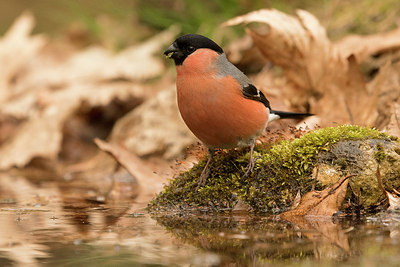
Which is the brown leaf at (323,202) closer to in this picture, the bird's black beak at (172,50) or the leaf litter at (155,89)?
the leaf litter at (155,89)

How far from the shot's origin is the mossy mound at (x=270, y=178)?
3.43m

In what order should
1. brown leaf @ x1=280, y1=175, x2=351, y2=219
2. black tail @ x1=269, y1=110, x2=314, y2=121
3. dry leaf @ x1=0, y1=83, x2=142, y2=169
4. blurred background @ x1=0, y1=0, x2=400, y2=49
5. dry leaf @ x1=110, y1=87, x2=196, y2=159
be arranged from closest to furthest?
1. brown leaf @ x1=280, y1=175, x2=351, y2=219
2. black tail @ x1=269, y1=110, x2=314, y2=121
3. dry leaf @ x1=110, y1=87, x2=196, y2=159
4. blurred background @ x1=0, y1=0, x2=400, y2=49
5. dry leaf @ x1=0, y1=83, x2=142, y2=169

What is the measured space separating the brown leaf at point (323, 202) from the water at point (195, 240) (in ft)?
0.29

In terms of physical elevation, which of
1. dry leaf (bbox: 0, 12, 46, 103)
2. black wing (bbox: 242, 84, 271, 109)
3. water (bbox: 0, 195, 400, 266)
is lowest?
water (bbox: 0, 195, 400, 266)

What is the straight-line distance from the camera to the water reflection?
2307 millimetres

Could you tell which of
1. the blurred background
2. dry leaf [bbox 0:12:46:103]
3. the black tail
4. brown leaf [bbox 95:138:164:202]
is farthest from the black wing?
dry leaf [bbox 0:12:46:103]

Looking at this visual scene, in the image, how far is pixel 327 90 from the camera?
526 cm

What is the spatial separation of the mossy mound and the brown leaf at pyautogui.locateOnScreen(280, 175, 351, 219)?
104 millimetres

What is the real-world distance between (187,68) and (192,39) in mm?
249

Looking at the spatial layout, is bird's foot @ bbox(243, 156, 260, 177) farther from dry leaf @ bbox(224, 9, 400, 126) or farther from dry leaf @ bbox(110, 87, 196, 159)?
dry leaf @ bbox(110, 87, 196, 159)

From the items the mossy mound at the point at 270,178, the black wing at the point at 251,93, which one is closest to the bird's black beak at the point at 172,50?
the black wing at the point at 251,93

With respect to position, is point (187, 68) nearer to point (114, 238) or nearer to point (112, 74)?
point (114, 238)

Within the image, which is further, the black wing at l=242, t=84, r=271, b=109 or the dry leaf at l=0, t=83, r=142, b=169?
the dry leaf at l=0, t=83, r=142, b=169

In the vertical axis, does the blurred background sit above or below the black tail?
above
